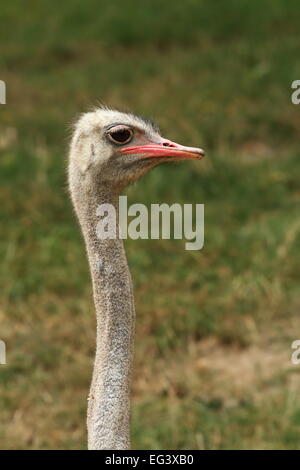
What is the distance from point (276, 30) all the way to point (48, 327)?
4793mm

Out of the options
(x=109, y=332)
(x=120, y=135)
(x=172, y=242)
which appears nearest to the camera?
(x=109, y=332)

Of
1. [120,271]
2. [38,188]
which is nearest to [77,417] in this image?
[120,271]

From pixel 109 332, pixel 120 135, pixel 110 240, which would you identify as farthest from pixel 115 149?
pixel 109 332

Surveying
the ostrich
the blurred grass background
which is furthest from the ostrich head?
the blurred grass background

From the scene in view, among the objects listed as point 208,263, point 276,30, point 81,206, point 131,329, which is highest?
point 276,30

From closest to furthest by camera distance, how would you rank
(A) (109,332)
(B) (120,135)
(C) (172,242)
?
(A) (109,332), (B) (120,135), (C) (172,242)

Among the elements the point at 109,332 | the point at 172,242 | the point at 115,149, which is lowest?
the point at 109,332

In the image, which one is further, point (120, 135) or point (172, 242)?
point (172, 242)

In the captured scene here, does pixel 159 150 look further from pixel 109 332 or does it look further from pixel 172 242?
pixel 172 242

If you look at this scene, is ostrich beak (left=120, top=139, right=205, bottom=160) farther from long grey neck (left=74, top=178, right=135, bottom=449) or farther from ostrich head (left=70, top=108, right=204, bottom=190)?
long grey neck (left=74, top=178, right=135, bottom=449)

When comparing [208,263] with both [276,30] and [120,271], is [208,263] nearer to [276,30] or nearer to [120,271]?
[120,271]

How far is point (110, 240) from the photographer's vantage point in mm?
2479

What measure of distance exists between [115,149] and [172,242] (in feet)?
10.5

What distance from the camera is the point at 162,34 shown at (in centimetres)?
924
